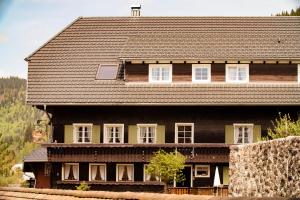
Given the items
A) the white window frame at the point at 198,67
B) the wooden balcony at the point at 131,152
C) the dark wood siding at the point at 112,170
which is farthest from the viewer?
the white window frame at the point at 198,67

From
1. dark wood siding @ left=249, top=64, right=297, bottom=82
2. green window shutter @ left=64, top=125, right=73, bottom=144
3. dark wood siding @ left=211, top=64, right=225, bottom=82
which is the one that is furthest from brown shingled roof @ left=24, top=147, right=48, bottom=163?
dark wood siding @ left=249, top=64, right=297, bottom=82

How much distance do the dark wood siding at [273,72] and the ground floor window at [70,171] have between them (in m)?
10.00

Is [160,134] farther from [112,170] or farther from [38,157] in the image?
[38,157]

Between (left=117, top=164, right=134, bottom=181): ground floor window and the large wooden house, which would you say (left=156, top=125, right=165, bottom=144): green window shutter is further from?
(left=117, top=164, right=134, bottom=181): ground floor window

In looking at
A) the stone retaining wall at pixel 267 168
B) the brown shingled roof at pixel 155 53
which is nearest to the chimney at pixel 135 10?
the brown shingled roof at pixel 155 53

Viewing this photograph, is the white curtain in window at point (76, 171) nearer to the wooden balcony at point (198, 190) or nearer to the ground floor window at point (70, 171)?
the ground floor window at point (70, 171)

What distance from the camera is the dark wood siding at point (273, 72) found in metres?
42.8

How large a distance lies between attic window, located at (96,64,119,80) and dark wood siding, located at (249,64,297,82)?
707 cm

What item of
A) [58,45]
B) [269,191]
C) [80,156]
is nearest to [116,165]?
[80,156]

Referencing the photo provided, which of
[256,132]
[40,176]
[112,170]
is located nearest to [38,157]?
[40,176]

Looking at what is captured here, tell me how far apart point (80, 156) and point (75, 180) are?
1648mm

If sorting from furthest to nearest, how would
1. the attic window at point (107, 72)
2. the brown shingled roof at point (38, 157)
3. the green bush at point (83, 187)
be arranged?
the brown shingled roof at point (38, 157), the attic window at point (107, 72), the green bush at point (83, 187)

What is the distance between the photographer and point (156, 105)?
138ft

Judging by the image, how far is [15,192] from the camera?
1878cm
